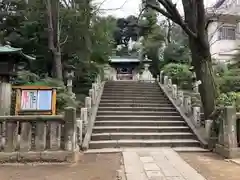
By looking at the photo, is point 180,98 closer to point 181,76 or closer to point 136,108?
point 136,108

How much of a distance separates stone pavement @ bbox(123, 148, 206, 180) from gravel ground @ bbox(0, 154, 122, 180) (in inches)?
13.6

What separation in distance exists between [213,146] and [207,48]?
350 cm

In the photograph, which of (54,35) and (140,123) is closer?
(140,123)

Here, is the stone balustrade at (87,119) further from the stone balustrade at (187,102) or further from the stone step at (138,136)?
the stone balustrade at (187,102)

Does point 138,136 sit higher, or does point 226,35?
point 226,35

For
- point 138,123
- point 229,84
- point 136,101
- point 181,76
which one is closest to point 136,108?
point 136,101

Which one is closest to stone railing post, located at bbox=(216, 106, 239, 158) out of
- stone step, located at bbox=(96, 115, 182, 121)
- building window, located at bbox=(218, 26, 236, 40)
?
stone step, located at bbox=(96, 115, 182, 121)

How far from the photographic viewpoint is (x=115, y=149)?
8805 mm

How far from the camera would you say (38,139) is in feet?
22.9

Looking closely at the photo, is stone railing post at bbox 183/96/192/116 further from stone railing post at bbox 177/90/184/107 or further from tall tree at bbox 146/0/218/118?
tall tree at bbox 146/0/218/118

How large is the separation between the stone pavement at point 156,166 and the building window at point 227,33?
66.7 ft

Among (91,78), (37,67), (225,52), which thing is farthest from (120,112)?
(225,52)

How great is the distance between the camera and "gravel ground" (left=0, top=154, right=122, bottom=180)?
576cm

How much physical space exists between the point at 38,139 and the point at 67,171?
125 centimetres
